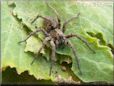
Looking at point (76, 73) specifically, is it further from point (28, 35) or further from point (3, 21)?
point (3, 21)

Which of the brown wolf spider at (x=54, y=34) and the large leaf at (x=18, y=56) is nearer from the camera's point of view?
the large leaf at (x=18, y=56)

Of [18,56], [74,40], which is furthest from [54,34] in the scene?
[18,56]

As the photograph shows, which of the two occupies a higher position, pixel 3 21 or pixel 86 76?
pixel 3 21

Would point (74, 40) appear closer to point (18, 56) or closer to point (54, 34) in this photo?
point (54, 34)

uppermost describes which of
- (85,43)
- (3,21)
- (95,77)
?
(3,21)

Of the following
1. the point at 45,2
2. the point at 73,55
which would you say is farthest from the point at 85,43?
the point at 45,2

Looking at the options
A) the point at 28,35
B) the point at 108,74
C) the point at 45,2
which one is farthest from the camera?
the point at 45,2

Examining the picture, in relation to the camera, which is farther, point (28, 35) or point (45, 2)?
point (45, 2)

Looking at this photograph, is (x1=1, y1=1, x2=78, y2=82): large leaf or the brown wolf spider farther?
the brown wolf spider
